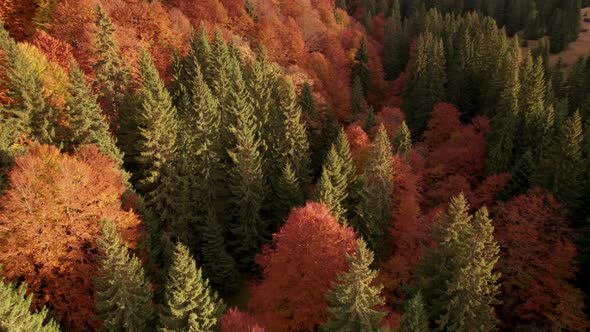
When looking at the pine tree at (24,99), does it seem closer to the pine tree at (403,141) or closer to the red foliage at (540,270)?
the pine tree at (403,141)

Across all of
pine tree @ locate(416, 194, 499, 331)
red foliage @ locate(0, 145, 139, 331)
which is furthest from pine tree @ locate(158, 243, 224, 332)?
pine tree @ locate(416, 194, 499, 331)

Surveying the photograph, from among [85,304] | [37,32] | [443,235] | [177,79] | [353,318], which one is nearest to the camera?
[353,318]

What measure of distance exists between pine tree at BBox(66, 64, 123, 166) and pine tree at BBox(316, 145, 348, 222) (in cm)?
1775

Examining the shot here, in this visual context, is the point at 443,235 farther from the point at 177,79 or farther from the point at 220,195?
the point at 177,79

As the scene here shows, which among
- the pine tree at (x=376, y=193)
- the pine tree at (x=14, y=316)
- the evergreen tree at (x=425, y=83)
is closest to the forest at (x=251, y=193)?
the pine tree at (x=14, y=316)

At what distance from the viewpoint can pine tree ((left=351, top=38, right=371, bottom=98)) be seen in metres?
80.4

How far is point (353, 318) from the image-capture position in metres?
23.8

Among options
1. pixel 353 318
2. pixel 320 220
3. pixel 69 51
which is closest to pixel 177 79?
pixel 69 51

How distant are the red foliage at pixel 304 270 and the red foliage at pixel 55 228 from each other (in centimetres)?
1222

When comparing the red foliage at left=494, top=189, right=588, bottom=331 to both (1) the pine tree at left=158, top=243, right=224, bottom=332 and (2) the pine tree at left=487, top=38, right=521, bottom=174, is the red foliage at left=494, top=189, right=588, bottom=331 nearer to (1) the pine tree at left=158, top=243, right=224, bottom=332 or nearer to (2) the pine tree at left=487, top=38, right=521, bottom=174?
(2) the pine tree at left=487, top=38, right=521, bottom=174

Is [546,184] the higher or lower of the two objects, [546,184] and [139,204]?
the lower

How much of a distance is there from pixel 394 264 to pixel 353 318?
1460 centimetres

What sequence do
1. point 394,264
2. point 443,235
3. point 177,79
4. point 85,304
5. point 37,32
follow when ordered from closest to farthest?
point 85,304 < point 443,235 < point 394,264 < point 37,32 < point 177,79

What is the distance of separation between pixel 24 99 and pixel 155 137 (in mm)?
10305
